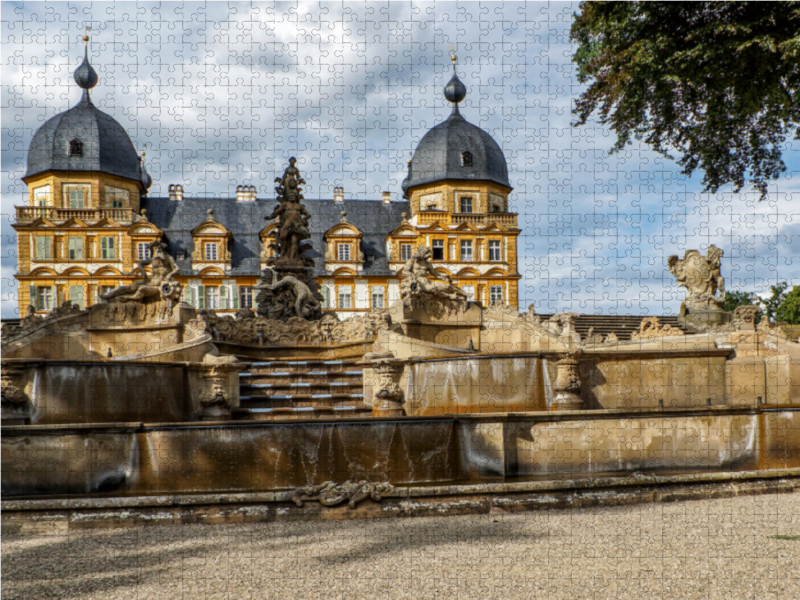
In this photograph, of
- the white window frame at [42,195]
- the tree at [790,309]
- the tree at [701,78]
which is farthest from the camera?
the white window frame at [42,195]

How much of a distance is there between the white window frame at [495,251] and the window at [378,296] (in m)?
11.6

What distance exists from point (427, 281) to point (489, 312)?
2132 millimetres

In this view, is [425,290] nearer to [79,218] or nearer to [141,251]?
[141,251]

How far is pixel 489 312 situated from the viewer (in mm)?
20594

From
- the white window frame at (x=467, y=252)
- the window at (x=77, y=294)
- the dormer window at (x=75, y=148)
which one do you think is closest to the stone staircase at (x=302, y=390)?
the white window frame at (x=467, y=252)

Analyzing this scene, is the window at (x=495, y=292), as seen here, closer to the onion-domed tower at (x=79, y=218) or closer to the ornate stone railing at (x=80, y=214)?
the onion-domed tower at (x=79, y=218)

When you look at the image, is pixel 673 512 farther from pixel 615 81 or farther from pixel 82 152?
pixel 82 152

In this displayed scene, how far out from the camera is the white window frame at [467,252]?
2717 inches

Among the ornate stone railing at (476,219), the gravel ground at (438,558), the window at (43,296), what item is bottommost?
the gravel ground at (438,558)

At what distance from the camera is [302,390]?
1551cm

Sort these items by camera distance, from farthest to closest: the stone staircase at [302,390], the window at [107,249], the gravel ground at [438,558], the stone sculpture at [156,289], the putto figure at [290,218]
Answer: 1. the window at [107,249]
2. the putto figure at [290,218]
3. the stone sculpture at [156,289]
4. the stone staircase at [302,390]
5. the gravel ground at [438,558]

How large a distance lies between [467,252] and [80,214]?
36393mm

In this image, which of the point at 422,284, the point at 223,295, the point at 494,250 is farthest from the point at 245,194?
the point at 422,284

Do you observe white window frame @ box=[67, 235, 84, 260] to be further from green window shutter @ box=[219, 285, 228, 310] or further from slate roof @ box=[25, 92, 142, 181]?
green window shutter @ box=[219, 285, 228, 310]
